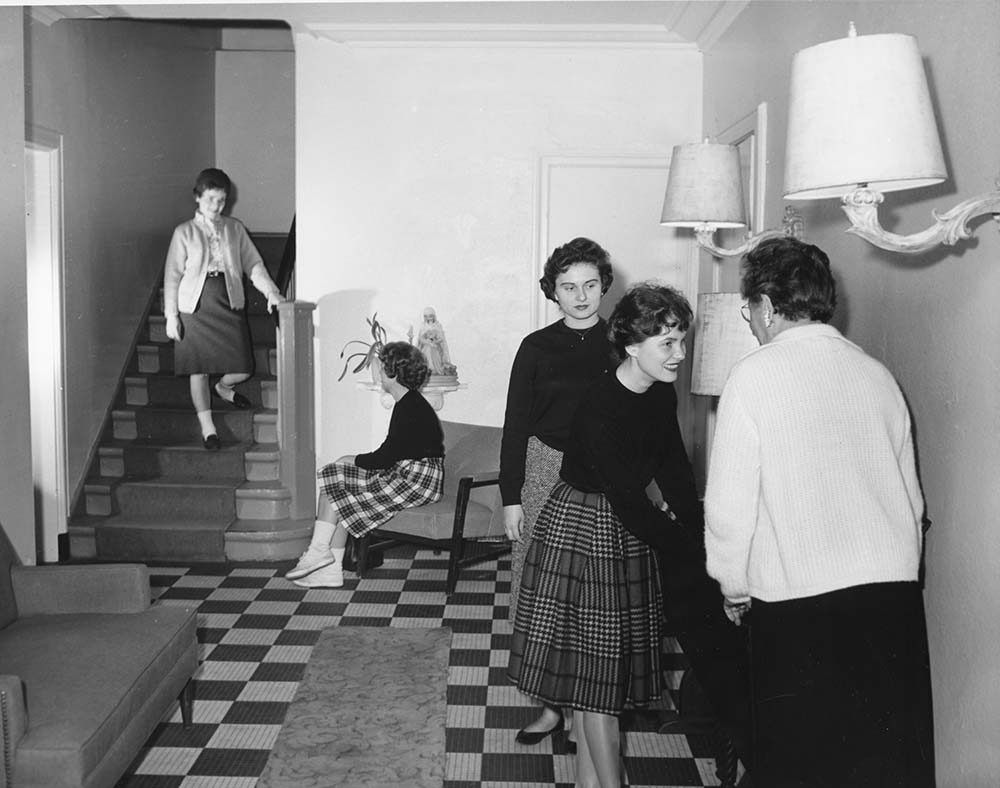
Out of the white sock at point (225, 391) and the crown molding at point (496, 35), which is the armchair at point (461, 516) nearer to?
the white sock at point (225, 391)

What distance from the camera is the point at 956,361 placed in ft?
9.14

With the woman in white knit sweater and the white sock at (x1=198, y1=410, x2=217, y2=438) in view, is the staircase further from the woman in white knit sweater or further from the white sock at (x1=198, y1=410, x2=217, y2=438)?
the woman in white knit sweater

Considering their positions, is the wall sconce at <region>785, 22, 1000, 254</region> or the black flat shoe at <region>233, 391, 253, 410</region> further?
the black flat shoe at <region>233, 391, 253, 410</region>

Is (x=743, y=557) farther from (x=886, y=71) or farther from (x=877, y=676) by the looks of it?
(x=886, y=71)

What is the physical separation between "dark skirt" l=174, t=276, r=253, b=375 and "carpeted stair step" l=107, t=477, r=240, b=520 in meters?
0.82

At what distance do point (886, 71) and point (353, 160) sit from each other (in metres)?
5.15

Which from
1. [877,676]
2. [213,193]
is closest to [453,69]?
[213,193]

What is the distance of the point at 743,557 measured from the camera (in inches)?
96.7

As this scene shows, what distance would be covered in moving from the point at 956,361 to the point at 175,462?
5.54 metres

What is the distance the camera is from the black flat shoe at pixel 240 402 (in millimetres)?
7672

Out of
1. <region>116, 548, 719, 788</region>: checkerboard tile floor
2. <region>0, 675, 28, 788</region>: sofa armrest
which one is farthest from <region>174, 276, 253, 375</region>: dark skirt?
<region>0, 675, 28, 788</region>: sofa armrest

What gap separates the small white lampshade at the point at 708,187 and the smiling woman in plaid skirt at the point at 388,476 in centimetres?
207

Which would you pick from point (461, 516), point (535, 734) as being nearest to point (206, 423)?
point (461, 516)

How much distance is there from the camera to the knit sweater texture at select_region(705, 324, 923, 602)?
2.30 metres
